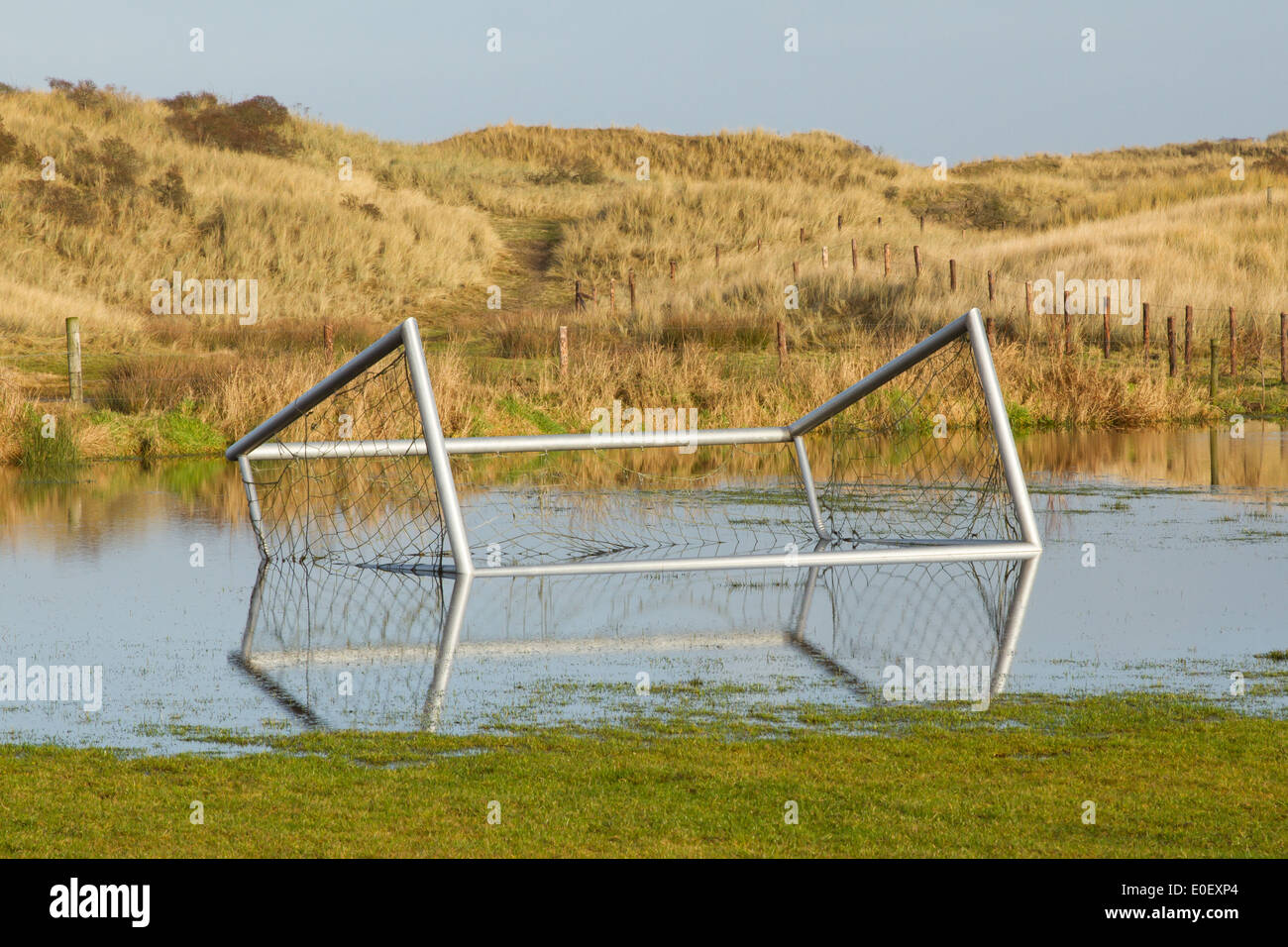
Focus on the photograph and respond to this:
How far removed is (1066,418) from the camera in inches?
1057

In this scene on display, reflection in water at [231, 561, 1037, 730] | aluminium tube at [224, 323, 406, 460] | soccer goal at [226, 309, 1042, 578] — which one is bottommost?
reflection in water at [231, 561, 1037, 730]

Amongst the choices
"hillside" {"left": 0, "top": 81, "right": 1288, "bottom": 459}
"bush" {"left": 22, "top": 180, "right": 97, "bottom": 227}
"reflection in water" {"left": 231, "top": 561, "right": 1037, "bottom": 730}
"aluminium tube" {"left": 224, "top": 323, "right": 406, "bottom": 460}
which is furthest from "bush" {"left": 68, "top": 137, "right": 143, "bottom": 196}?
"reflection in water" {"left": 231, "top": 561, "right": 1037, "bottom": 730}

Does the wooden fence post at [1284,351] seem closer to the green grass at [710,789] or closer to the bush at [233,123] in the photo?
the green grass at [710,789]

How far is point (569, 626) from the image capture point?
33.0ft

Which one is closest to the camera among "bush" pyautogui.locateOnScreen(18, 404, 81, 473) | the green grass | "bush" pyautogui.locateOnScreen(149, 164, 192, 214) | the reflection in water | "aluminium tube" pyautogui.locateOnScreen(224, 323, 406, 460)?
the green grass

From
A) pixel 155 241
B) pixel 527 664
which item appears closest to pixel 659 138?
pixel 155 241

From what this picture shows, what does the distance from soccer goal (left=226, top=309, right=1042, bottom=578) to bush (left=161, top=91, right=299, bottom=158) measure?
4014 cm

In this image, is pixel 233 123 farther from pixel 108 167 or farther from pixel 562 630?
pixel 562 630

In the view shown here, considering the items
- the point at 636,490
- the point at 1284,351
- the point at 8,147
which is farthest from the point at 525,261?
the point at 636,490

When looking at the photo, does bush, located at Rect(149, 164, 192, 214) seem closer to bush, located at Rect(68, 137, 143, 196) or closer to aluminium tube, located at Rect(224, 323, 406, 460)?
bush, located at Rect(68, 137, 143, 196)

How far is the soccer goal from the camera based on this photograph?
36.2 ft

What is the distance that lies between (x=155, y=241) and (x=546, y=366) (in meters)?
22.2

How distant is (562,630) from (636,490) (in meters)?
8.23

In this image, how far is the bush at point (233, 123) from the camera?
59.5 meters
